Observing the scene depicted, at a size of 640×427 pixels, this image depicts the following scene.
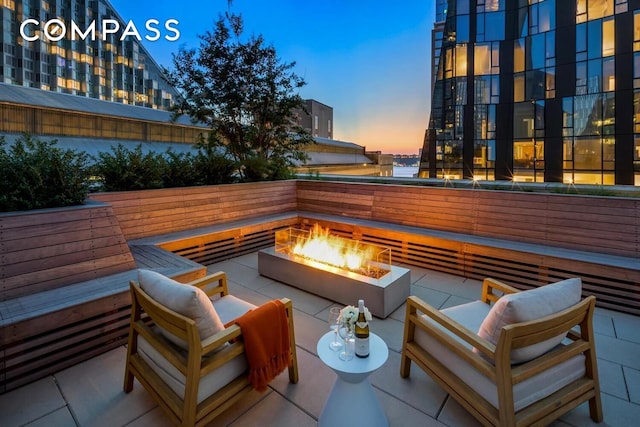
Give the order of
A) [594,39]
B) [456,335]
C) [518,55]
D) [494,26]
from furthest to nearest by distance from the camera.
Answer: [494,26], [518,55], [594,39], [456,335]

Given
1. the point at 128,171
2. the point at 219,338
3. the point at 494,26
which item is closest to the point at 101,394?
the point at 219,338

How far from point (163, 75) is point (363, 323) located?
22.6ft

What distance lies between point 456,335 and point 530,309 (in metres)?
0.46

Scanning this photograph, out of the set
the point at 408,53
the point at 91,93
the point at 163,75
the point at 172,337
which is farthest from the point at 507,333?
the point at 91,93

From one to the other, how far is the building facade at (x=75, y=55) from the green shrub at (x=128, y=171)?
97.5 feet

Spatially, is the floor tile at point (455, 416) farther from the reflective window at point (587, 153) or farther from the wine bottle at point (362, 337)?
the reflective window at point (587, 153)

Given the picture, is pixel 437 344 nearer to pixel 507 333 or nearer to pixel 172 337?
pixel 507 333

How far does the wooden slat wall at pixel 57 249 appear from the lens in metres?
2.74

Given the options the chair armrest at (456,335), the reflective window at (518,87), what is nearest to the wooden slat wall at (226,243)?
the chair armrest at (456,335)

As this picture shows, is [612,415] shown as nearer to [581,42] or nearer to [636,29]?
[636,29]

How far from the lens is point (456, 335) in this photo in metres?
2.05

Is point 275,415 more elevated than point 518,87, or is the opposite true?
point 518,87

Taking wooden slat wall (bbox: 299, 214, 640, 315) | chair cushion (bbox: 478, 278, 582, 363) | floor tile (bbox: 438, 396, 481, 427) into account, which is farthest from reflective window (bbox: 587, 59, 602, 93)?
floor tile (bbox: 438, 396, 481, 427)

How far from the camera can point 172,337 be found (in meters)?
Result: 1.96
